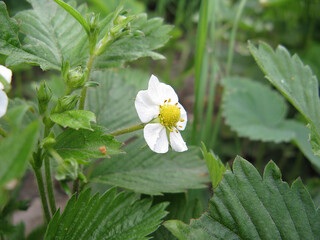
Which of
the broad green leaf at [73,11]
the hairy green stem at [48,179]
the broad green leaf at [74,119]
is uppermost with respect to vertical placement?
the broad green leaf at [73,11]

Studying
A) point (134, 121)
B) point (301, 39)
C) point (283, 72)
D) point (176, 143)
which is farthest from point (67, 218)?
point (301, 39)

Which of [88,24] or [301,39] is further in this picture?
[301,39]

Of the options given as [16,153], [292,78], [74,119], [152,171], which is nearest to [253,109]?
[292,78]

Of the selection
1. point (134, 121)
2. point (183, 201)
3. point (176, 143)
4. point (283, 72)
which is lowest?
point (183, 201)

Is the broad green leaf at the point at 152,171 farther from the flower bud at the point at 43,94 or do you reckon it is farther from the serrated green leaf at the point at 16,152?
the serrated green leaf at the point at 16,152

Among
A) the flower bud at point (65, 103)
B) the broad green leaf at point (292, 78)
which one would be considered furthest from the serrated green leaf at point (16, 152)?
the broad green leaf at point (292, 78)

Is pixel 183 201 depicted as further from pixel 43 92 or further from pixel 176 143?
pixel 43 92

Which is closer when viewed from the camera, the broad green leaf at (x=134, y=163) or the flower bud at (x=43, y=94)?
the flower bud at (x=43, y=94)
